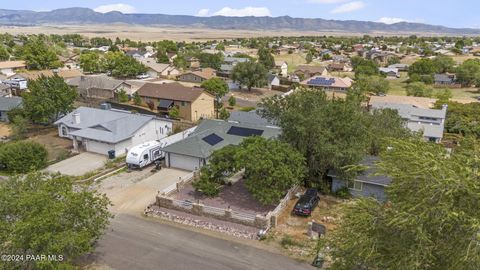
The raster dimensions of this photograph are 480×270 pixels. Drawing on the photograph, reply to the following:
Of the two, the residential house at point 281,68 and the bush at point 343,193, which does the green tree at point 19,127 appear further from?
the residential house at point 281,68

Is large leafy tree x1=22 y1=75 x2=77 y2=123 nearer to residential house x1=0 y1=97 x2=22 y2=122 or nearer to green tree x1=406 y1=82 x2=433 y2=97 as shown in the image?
residential house x1=0 y1=97 x2=22 y2=122

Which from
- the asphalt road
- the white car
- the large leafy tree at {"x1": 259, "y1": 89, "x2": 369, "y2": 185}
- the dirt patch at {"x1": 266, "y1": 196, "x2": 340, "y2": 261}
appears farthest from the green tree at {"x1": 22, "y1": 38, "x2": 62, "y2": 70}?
the dirt patch at {"x1": 266, "y1": 196, "x2": 340, "y2": 261}

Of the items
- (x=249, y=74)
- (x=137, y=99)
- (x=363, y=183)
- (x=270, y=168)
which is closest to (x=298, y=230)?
(x=270, y=168)

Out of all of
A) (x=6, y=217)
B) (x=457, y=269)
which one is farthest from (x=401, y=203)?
(x=6, y=217)

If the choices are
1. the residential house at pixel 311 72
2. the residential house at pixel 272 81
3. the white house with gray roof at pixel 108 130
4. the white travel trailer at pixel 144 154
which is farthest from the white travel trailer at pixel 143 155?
the residential house at pixel 311 72

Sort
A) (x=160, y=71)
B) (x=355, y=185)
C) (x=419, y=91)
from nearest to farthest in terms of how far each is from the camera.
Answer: (x=355, y=185) < (x=419, y=91) < (x=160, y=71)

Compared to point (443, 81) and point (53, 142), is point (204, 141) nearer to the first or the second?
point (53, 142)
